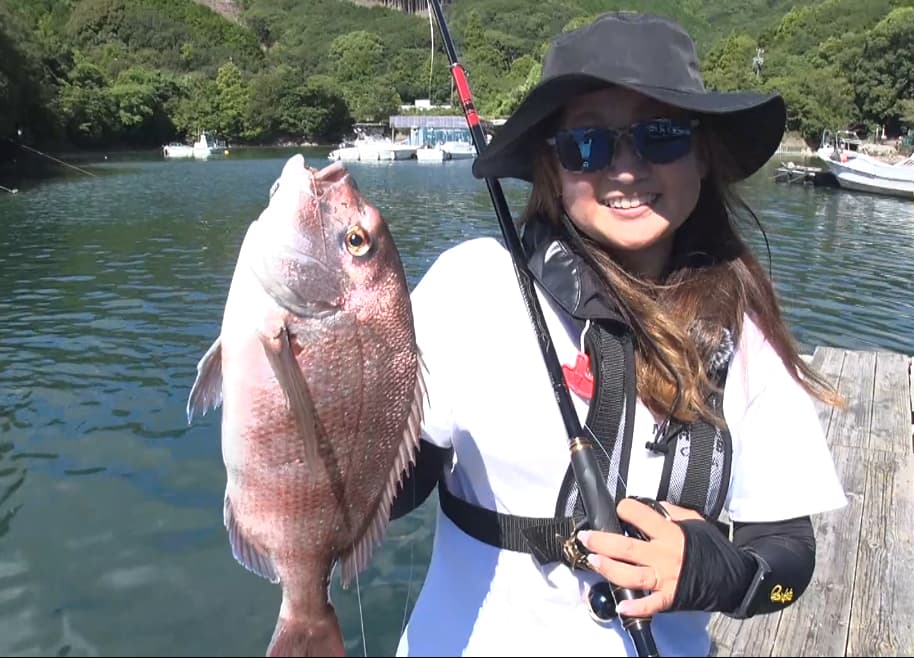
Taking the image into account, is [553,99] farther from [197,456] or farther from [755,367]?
[197,456]

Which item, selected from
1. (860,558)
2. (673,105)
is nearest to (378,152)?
(860,558)

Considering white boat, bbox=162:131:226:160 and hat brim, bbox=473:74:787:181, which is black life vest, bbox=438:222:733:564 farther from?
white boat, bbox=162:131:226:160

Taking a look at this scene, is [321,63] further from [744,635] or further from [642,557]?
[642,557]

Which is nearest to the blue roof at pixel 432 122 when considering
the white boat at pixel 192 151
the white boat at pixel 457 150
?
the white boat at pixel 457 150

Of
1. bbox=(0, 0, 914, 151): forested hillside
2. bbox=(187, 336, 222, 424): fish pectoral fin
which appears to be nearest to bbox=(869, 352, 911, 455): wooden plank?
bbox=(187, 336, 222, 424): fish pectoral fin

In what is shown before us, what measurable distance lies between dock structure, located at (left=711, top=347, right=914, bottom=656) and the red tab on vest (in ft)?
3.67

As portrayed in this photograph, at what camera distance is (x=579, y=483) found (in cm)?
167

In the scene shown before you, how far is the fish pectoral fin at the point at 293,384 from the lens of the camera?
4.71 ft

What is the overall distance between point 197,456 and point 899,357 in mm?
6694

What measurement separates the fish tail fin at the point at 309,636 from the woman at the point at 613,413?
279 millimetres

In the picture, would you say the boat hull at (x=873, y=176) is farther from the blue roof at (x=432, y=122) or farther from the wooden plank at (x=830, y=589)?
the blue roof at (x=432, y=122)

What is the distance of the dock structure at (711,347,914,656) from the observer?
2836 mm

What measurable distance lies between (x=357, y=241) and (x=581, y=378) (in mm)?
654

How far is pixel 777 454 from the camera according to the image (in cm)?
→ 176
